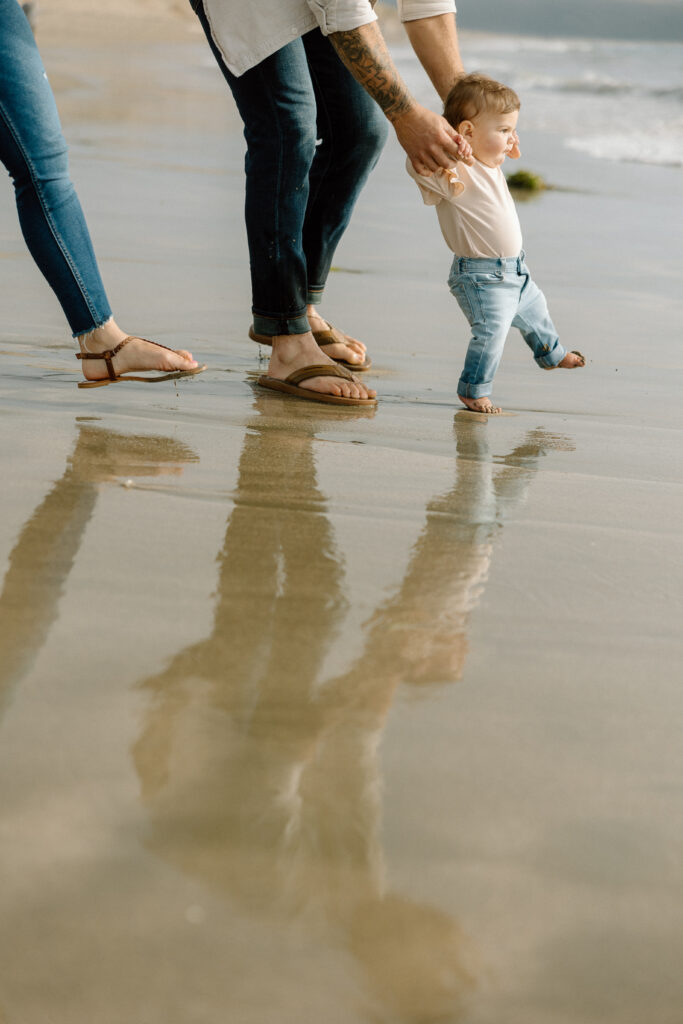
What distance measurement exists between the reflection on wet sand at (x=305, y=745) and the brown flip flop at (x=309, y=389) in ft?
3.23

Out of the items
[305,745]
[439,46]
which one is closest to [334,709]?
[305,745]

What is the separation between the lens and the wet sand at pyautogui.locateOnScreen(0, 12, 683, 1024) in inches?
36.6

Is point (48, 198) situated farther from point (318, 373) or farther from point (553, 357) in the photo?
point (553, 357)

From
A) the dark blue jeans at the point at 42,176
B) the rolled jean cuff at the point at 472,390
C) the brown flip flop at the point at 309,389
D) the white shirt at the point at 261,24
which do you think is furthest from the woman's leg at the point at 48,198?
the rolled jean cuff at the point at 472,390

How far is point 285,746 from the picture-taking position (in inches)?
47.3

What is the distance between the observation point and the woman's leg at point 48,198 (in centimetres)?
253

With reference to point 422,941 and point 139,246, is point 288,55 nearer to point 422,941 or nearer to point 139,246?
point 139,246

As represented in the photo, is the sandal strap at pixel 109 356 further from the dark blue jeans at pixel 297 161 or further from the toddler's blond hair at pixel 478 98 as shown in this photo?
the toddler's blond hair at pixel 478 98

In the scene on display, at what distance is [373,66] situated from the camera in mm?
2693

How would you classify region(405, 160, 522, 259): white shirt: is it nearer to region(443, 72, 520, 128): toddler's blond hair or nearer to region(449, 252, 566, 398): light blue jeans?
region(449, 252, 566, 398): light blue jeans

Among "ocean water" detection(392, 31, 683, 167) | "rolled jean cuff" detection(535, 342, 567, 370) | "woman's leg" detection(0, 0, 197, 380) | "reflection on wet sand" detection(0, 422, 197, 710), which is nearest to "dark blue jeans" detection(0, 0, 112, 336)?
"woman's leg" detection(0, 0, 197, 380)

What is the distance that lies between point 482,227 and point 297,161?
56cm

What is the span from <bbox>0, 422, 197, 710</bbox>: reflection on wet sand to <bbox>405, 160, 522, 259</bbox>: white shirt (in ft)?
3.84

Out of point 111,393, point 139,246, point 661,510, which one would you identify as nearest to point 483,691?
point 661,510
